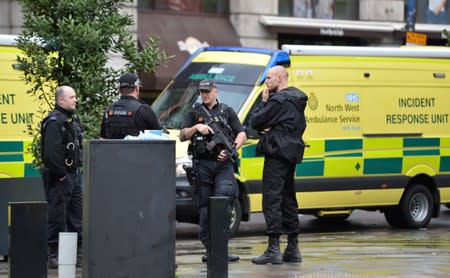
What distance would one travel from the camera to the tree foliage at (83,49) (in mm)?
10664

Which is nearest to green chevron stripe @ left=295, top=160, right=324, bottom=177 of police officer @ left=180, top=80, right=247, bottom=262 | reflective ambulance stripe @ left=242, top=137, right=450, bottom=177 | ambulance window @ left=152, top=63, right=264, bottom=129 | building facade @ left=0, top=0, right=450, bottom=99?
reflective ambulance stripe @ left=242, top=137, right=450, bottom=177

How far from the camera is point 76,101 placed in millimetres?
10828

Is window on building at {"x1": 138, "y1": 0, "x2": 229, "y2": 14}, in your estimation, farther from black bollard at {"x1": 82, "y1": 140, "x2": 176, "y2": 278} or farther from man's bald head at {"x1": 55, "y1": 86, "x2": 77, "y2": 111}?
black bollard at {"x1": 82, "y1": 140, "x2": 176, "y2": 278}

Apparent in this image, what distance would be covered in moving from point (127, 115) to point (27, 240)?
6.48 ft

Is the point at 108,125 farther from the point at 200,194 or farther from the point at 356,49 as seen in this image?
the point at 356,49

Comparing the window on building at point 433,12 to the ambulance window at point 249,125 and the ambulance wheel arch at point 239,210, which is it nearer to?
the ambulance window at point 249,125

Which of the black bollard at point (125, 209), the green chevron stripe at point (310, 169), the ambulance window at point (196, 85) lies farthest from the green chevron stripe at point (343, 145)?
the black bollard at point (125, 209)

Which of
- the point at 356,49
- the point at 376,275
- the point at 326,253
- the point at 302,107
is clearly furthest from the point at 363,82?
the point at 376,275

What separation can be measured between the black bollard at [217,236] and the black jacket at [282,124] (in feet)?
5.15

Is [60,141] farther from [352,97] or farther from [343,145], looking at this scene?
[352,97]

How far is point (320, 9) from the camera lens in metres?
31.0

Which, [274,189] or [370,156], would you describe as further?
[370,156]

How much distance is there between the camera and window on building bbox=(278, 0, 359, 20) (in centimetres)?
3055

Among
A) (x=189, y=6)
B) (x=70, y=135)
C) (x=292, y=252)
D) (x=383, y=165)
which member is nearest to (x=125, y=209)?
(x=70, y=135)
